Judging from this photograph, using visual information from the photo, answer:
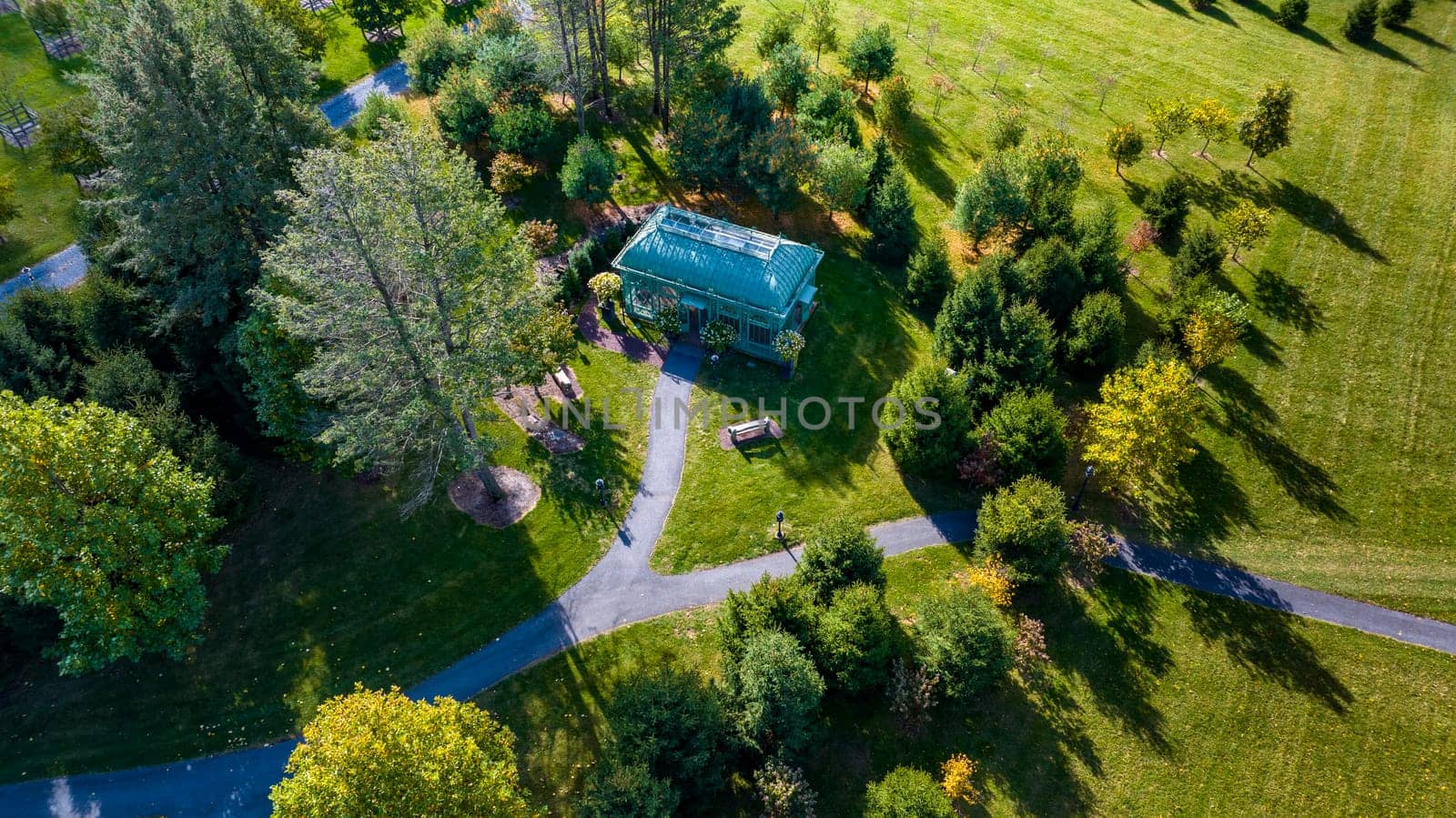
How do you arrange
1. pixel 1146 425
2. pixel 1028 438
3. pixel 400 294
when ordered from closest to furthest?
pixel 400 294, pixel 1146 425, pixel 1028 438

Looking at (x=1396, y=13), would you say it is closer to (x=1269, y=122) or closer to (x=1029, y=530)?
(x=1269, y=122)

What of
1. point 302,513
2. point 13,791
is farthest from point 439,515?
point 13,791

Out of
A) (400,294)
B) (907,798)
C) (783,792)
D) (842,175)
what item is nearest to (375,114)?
(400,294)

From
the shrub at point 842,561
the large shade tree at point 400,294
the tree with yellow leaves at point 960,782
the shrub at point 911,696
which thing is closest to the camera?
the tree with yellow leaves at point 960,782

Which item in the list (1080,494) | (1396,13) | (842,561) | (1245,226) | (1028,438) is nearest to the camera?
(842,561)

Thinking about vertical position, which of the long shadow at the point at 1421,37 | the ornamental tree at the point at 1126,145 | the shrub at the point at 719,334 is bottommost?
the shrub at the point at 719,334

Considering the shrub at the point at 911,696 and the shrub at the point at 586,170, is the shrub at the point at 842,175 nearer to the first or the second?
the shrub at the point at 586,170

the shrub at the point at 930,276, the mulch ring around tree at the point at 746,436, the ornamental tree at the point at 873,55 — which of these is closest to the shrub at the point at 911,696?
the mulch ring around tree at the point at 746,436
